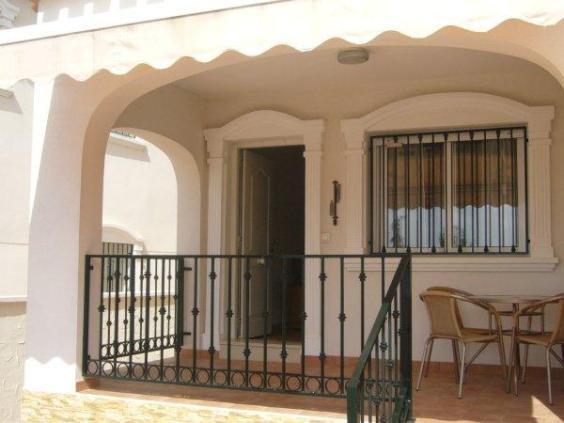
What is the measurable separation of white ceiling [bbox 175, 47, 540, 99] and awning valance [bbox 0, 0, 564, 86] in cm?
235

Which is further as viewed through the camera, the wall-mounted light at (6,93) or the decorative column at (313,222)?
the wall-mounted light at (6,93)

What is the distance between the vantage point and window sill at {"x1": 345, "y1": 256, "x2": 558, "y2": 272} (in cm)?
699

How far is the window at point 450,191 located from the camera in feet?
24.3

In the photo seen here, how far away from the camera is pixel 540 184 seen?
7.07 metres

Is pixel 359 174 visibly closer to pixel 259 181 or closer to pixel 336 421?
pixel 259 181

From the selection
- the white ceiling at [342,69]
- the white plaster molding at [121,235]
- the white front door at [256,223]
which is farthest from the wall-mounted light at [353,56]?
the white plaster molding at [121,235]

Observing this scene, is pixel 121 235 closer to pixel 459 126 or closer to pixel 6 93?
pixel 6 93

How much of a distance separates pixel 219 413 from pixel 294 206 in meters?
5.88

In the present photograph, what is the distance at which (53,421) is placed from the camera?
5.84 metres

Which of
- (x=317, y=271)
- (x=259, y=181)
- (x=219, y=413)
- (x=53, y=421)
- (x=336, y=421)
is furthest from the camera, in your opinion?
(x=259, y=181)

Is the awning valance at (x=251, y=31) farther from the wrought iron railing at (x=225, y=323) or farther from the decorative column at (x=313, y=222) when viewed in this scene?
the decorative column at (x=313, y=222)

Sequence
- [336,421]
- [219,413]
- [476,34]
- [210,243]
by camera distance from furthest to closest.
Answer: [210,243], [219,413], [336,421], [476,34]

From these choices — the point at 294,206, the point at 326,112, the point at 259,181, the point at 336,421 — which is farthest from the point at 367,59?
the point at 294,206

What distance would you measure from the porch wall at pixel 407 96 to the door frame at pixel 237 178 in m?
0.12
